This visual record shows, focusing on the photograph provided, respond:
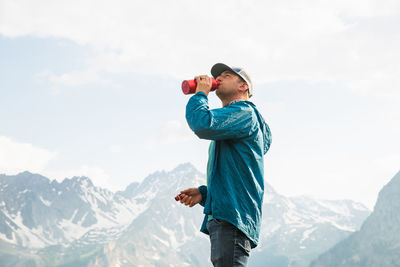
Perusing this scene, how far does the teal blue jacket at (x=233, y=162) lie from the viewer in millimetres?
4805

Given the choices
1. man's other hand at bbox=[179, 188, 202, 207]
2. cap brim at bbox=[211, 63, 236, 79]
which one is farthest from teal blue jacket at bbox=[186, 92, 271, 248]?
cap brim at bbox=[211, 63, 236, 79]

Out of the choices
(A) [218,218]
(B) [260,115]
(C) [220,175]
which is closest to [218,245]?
(A) [218,218]

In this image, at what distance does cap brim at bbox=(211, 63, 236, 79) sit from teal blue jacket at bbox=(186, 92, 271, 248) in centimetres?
56

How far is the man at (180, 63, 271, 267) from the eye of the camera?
4719 millimetres

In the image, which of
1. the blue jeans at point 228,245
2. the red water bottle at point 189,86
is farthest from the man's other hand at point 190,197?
the red water bottle at point 189,86

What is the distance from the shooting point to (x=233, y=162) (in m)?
4.95

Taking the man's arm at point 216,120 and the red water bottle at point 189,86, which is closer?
the man's arm at point 216,120

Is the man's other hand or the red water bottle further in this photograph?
the man's other hand

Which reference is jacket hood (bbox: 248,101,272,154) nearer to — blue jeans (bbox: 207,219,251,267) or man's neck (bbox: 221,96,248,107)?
man's neck (bbox: 221,96,248,107)

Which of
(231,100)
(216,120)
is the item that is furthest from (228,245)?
(231,100)

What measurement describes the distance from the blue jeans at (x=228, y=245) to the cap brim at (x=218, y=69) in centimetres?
186

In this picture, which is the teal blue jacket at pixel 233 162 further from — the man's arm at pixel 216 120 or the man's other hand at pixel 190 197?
the man's other hand at pixel 190 197

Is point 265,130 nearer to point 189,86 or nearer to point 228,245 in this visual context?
point 189,86

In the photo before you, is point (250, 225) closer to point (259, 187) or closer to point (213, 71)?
point (259, 187)
